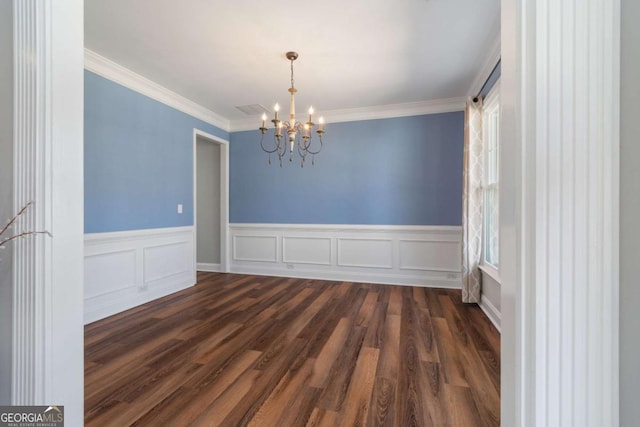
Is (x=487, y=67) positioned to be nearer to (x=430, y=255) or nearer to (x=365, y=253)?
(x=430, y=255)

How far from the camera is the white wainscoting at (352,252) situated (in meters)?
3.88

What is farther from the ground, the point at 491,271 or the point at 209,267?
the point at 491,271

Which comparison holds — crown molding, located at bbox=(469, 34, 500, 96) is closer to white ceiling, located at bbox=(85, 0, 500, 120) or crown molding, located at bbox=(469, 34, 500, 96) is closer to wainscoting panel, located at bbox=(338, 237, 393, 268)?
white ceiling, located at bbox=(85, 0, 500, 120)

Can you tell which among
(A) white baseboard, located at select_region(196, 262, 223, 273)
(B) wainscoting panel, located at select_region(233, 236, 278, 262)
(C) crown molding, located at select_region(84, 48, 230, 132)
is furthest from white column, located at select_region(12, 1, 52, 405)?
(A) white baseboard, located at select_region(196, 262, 223, 273)

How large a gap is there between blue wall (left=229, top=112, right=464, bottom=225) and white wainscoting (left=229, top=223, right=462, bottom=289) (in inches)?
5.6

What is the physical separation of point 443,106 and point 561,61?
3.74 meters

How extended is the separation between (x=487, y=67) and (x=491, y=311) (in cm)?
244

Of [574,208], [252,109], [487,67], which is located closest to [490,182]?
[487,67]

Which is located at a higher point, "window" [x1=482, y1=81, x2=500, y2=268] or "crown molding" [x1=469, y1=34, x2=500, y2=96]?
"crown molding" [x1=469, y1=34, x2=500, y2=96]

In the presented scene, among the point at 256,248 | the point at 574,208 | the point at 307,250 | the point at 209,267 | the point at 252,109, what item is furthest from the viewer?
the point at 209,267

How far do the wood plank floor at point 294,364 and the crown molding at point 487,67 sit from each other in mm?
2468

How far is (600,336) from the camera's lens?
0.51 meters

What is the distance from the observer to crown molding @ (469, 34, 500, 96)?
7.91 ft

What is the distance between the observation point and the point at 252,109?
13.5ft
